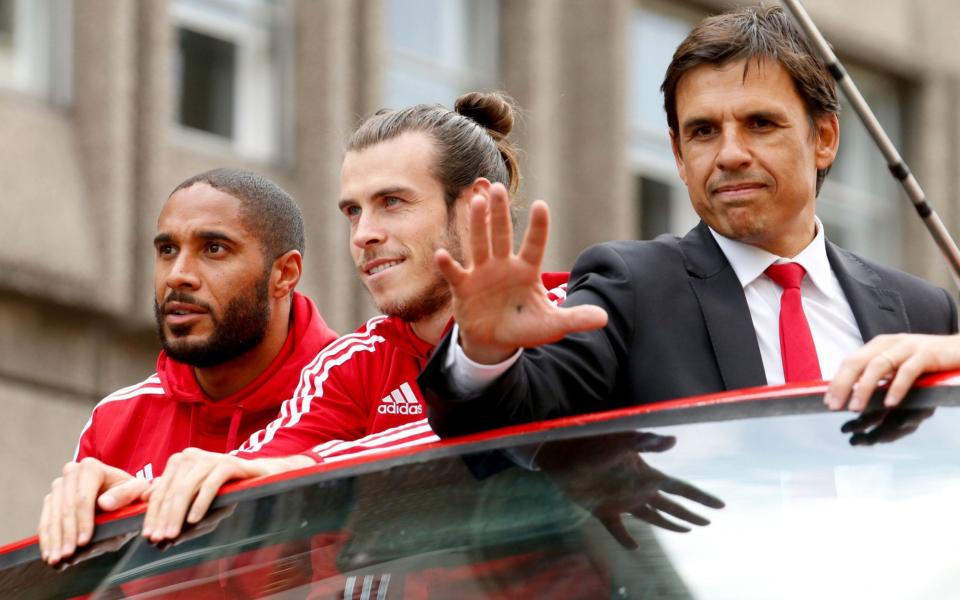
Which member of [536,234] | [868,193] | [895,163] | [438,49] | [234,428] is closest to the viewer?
[536,234]

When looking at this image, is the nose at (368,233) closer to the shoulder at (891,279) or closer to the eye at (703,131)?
the eye at (703,131)

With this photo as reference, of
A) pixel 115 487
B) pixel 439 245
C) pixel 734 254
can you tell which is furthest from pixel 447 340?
pixel 439 245

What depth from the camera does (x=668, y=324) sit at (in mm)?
3467

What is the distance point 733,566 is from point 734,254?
47.7 inches

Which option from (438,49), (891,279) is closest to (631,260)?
(891,279)

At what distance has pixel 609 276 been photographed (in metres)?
3.51

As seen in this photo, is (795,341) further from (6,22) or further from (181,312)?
(6,22)

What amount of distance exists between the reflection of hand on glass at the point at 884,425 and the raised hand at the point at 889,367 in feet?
0.04

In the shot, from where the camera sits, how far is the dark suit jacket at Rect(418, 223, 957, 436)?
3.23 meters

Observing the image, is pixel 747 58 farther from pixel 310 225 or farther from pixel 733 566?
pixel 310 225

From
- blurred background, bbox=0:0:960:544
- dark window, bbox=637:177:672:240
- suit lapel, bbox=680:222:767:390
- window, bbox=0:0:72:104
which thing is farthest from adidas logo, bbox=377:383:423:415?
dark window, bbox=637:177:672:240

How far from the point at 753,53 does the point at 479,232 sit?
1.05m

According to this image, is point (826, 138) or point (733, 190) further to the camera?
point (826, 138)

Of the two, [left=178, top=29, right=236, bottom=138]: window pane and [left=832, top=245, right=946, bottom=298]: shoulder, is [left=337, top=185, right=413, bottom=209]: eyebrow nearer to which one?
[left=832, top=245, right=946, bottom=298]: shoulder
